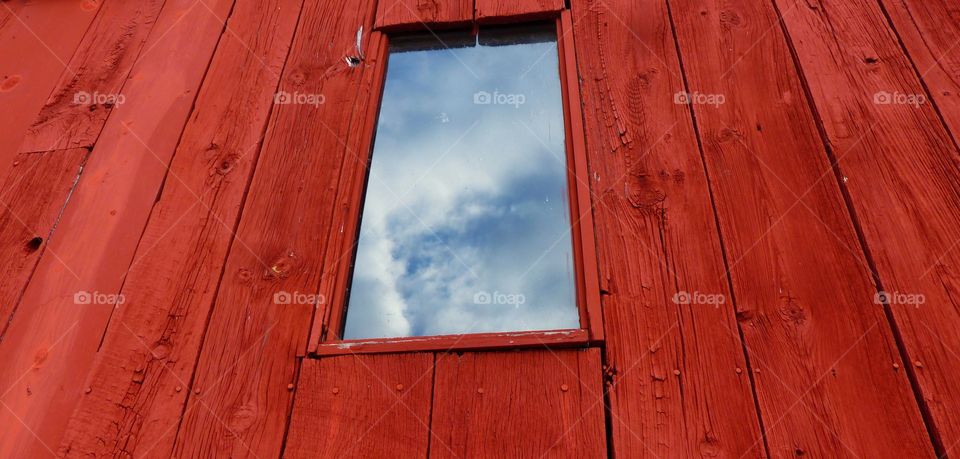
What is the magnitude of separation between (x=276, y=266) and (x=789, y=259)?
122 centimetres

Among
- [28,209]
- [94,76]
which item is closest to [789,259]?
[28,209]

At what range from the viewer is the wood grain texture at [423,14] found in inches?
84.6

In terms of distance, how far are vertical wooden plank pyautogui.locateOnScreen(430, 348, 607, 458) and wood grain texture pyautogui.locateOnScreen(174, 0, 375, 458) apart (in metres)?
0.35

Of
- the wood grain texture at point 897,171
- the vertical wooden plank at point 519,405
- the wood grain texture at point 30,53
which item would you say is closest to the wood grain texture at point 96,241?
the wood grain texture at point 30,53

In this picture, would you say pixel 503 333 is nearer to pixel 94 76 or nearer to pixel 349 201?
pixel 349 201

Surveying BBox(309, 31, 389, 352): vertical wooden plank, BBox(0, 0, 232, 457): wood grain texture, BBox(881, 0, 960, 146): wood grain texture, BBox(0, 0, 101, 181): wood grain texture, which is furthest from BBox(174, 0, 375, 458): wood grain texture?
BBox(881, 0, 960, 146): wood grain texture

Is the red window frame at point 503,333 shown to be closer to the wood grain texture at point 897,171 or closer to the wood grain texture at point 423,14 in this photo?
the wood grain texture at point 423,14

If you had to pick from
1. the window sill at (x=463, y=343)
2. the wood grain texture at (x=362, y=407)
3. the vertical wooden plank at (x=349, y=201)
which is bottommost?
the wood grain texture at (x=362, y=407)

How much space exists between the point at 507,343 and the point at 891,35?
1.45 meters

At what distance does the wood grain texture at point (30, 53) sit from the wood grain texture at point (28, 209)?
8 cm

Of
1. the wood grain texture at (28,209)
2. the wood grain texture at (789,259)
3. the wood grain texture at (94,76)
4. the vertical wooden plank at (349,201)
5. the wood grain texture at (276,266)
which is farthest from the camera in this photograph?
the wood grain texture at (94,76)

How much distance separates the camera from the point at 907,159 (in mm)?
1628

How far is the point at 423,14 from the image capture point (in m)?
2.17

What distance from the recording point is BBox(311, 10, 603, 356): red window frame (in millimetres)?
1438
